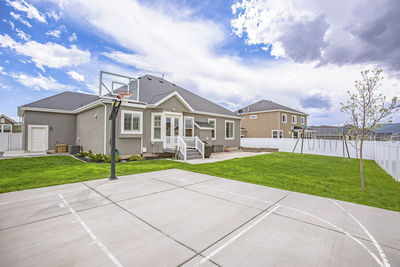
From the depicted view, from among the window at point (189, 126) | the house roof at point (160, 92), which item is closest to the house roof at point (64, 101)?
the house roof at point (160, 92)

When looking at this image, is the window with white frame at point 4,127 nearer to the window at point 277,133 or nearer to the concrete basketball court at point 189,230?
the concrete basketball court at point 189,230

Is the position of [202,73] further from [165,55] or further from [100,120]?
[100,120]

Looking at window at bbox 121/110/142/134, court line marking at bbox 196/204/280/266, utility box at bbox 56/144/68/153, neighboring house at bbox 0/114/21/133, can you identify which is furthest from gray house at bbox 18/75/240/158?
neighboring house at bbox 0/114/21/133

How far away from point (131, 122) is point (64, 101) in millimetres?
9627

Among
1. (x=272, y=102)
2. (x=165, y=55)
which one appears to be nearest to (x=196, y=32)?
(x=165, y=55)

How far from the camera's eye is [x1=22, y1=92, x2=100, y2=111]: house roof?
15.0m

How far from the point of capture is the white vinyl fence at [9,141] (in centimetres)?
1712

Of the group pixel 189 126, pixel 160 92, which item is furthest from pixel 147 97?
pixel 189 126

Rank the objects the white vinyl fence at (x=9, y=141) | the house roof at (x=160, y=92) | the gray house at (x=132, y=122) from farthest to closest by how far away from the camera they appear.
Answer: the white vinyl fence at (x=9, y=141) → the house roof at (x=160, y=92) → the gray house at (x=132, y=122)

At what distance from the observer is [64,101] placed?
1664cm

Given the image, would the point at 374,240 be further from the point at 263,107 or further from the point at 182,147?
the point at 263,107

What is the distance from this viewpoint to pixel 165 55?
49.7 ft

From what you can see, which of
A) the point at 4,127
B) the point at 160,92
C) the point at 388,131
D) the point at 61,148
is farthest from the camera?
the point at 4,127

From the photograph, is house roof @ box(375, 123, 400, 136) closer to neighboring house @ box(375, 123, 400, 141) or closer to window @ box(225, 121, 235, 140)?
neighboring house @ box(375, 123, 400, 141)
